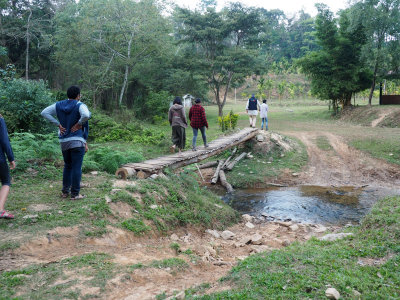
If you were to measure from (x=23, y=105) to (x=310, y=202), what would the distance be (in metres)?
9.12

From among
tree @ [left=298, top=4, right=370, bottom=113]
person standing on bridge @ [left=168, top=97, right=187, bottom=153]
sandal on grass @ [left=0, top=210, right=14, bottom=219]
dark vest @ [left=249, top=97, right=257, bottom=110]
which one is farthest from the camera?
tree @ [left=298, top=4, right=370, bottom=113]

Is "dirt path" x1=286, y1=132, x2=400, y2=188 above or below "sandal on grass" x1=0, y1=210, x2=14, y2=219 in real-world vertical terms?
below

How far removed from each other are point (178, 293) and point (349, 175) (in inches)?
388

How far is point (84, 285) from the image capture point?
117 inches

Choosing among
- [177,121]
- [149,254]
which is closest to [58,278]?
[149,254]

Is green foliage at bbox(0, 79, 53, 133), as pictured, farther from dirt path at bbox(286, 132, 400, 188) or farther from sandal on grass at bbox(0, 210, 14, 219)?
dirt path at bbox(286, 132, 400, 188)

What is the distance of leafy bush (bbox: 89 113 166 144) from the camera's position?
13625mm

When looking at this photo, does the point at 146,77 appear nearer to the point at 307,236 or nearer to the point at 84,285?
the point at 307,236

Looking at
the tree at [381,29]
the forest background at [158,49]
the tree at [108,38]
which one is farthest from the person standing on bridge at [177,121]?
the tree at [381,29]

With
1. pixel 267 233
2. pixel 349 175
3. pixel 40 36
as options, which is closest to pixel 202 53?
pixel 40 36

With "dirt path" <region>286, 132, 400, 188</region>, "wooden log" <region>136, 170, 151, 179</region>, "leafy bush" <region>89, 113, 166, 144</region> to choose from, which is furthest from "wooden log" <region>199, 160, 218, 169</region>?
"wooden log" <region>136, 170, 151, 179</region>

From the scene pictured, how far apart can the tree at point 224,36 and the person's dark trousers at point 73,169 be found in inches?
747

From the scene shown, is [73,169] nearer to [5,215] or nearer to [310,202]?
[5,215]

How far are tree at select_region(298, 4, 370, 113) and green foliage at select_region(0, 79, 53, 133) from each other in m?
19.7
